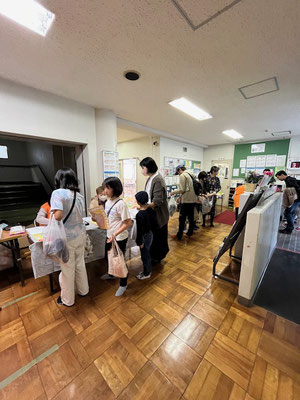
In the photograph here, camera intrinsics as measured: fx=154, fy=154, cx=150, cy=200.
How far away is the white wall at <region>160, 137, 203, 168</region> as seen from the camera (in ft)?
16.2

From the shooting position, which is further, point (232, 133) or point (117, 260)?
point (232, 133)

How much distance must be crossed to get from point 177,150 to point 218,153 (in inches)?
88.9

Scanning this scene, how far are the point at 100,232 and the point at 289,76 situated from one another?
3056 mm

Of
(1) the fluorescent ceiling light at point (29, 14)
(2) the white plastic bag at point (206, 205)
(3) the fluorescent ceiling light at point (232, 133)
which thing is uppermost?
(3) the fluorescent ceiling light at point (232, 133)

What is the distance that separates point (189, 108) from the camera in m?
2.84

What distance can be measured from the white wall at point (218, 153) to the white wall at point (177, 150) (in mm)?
287

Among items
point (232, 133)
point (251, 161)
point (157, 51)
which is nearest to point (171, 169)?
point (232, 133)

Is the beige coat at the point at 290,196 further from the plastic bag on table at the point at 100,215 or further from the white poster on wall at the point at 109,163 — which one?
the plastic bag on table at the point at 100,215

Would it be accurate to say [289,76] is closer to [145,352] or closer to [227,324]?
[227,324]

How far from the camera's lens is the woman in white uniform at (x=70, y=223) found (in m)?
1.36

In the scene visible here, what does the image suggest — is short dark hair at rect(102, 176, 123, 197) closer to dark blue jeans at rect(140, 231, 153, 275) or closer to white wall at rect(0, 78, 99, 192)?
dark blue jeans at rect(140, 231, 153, 275)

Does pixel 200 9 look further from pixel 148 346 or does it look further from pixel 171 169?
pixel 171 169

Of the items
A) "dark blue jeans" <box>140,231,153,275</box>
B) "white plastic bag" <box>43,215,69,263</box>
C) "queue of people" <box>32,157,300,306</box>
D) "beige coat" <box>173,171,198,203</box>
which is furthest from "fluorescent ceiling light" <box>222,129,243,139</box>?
"white plastic bag" <box>43,215,69,263</box>

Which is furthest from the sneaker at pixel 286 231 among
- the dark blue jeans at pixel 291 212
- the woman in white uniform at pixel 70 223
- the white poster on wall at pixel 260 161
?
the woman in white uniform at pixel 70 223
